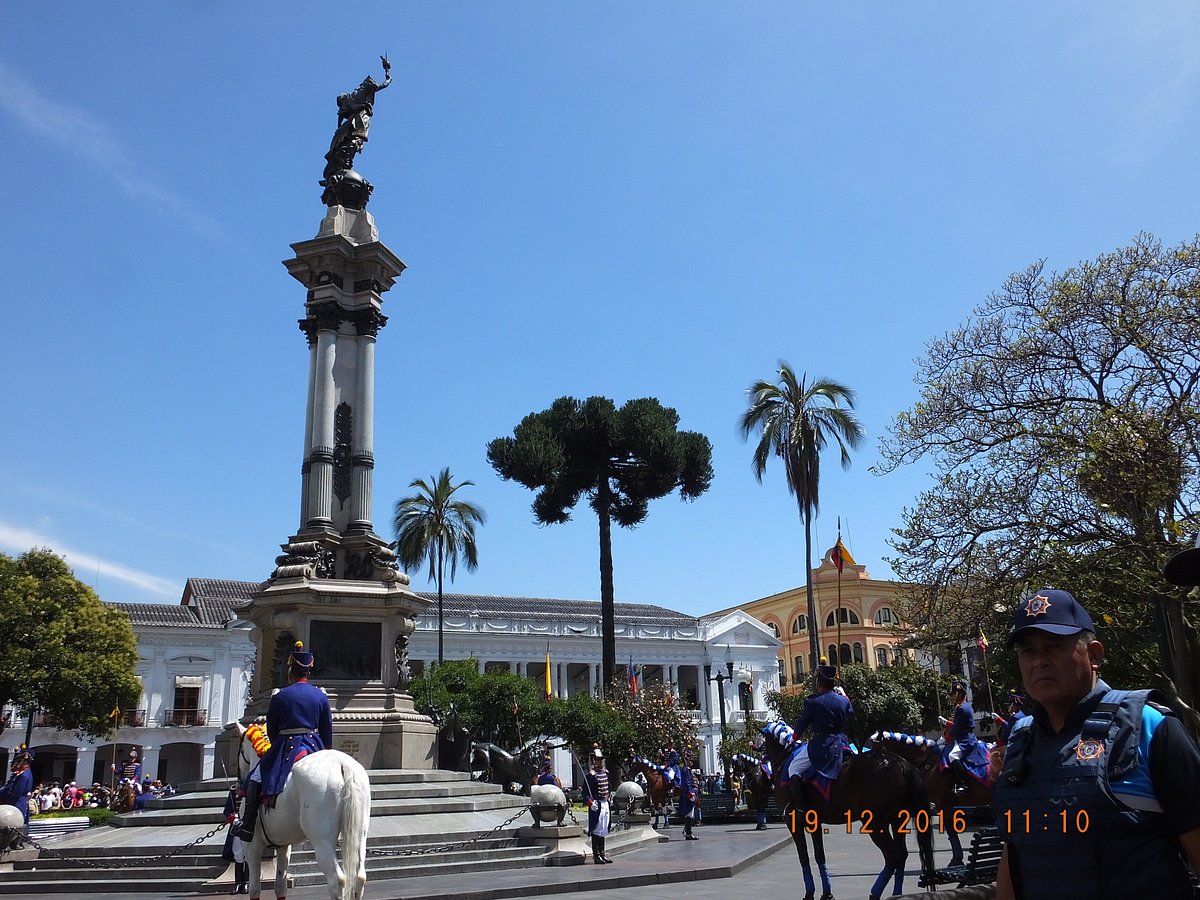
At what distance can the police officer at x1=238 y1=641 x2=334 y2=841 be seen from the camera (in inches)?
333

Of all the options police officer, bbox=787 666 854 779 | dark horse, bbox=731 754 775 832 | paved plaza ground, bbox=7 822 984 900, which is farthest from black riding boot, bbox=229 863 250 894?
dark horse, bbox=731 754 775 832

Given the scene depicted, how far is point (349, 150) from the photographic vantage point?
77.1ft

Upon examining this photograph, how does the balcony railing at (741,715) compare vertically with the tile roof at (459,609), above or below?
below

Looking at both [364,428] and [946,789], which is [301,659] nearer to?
[946,789]

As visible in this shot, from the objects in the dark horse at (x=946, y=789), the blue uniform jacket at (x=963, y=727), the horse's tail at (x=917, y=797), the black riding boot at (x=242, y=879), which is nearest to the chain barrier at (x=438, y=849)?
the black riding boot at (x=242, y=879)

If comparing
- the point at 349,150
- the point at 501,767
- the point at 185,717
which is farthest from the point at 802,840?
the point at 185,717

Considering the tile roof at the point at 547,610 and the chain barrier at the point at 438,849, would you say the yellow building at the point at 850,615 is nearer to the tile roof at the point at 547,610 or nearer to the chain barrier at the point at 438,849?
the tile roof at the point at 547,610

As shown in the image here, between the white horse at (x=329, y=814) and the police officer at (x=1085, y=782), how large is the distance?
19.4 feet

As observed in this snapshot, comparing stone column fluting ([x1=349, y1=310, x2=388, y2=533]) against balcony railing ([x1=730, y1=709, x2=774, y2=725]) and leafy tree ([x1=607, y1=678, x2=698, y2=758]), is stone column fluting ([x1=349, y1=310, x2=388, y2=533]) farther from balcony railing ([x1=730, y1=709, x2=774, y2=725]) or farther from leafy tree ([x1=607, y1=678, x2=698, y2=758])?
balcony railing ([x1=730, y1=709, x2=774, y2=725])

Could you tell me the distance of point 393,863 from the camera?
46.3 feet

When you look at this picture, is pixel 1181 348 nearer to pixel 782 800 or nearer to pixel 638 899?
pixel 782 800

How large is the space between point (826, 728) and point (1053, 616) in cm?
695

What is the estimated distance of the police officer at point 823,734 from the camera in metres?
9.62

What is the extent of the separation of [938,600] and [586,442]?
24.9 metres
